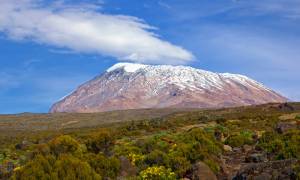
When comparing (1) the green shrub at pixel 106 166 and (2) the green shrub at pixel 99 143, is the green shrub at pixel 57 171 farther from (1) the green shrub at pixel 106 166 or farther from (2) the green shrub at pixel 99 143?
(2) the green shrub at pixel 99 143

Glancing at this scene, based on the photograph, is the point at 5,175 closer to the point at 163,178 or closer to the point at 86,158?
the point at 86,158

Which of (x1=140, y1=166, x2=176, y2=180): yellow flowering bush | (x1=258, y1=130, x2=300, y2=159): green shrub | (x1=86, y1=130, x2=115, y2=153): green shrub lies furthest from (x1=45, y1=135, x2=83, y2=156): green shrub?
(x1=258, y1=130, x2=300, y2=159): green shrub

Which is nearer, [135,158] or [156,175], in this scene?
[156,175]

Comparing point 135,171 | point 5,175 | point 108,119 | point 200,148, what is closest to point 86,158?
point 135,171

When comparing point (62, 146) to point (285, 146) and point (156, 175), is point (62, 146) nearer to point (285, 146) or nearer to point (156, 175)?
point (156, 175)

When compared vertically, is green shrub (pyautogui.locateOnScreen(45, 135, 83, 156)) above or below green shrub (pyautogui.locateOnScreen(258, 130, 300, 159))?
above

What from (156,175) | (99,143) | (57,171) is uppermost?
(99,143)

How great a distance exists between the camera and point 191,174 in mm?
18266

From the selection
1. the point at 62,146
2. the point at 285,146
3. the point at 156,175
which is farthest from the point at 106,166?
the point at 285,146

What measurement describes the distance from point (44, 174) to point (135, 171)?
4.41 metres

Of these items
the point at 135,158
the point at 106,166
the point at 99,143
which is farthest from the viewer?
the point at 99,143

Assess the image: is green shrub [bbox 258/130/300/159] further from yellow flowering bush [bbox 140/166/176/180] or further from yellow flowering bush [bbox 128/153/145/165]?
yellow flowering bush [bbox 128/153/145/165]

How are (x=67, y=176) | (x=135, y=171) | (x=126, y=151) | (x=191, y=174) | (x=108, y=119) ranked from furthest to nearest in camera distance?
(x=108, y=119)
(x=126, y=151)
(x=135, y=171)
(x=191, y=174)
(x=67, y=176)

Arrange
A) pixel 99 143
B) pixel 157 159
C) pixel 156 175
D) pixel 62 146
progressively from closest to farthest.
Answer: pixel 156 175, pixel 157 159, pixel 62 146, pixel 99 143
